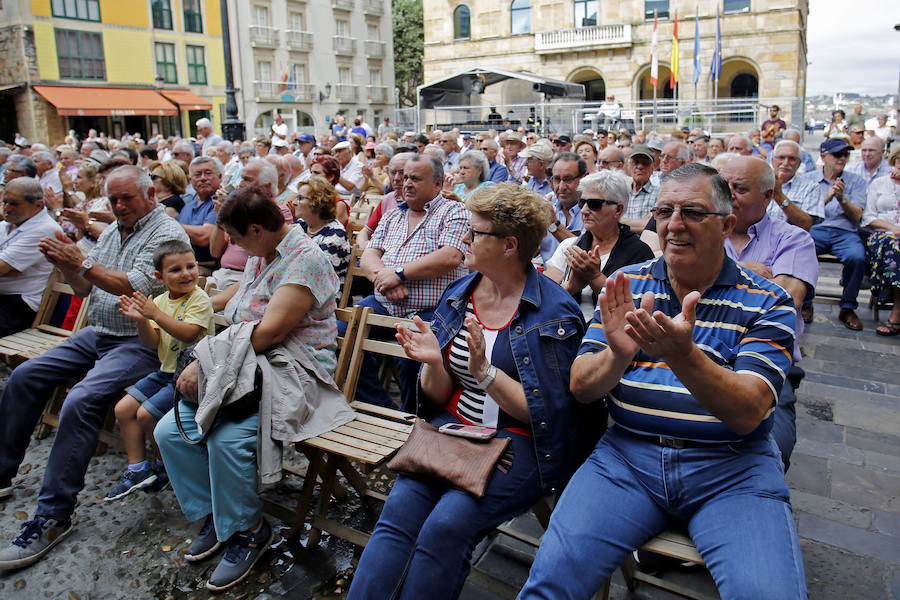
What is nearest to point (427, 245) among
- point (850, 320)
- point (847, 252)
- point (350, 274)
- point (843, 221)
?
point (350, 274)

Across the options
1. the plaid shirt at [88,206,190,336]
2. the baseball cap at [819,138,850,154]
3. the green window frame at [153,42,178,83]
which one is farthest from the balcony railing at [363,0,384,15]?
the plaid shirt at [88,206,190,336]

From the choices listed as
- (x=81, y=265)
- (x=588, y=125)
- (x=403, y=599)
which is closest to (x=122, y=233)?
(x=81, y=265)

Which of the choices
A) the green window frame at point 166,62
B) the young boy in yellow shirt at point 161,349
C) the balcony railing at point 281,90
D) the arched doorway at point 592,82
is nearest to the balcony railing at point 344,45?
the balcony railing at point 281,90

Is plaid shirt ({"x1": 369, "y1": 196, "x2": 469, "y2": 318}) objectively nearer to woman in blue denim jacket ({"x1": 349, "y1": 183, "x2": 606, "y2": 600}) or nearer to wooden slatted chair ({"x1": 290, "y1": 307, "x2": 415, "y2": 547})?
wooden slatted chair ({"x1": 290, "y1": 307, "x2": 415, "y2": 547})

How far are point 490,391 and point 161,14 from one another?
126 ft

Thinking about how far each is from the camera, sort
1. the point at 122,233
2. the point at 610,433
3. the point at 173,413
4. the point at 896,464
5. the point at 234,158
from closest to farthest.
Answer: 1. the point at 610,433
2. the point at 173,413
3. the point at 896,464
4. the point at 122,233
5. the point at 234,158

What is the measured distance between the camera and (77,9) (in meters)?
30.8

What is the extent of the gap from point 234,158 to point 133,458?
7977mm

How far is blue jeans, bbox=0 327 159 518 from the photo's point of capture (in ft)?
10.8

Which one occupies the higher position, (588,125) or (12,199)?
(588,125)

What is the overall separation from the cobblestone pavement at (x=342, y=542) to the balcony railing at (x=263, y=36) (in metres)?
38.1

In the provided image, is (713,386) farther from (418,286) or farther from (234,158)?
(234,158)

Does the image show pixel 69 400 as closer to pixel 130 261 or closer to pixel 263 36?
pixel 130 261

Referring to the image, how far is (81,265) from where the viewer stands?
3727mm
